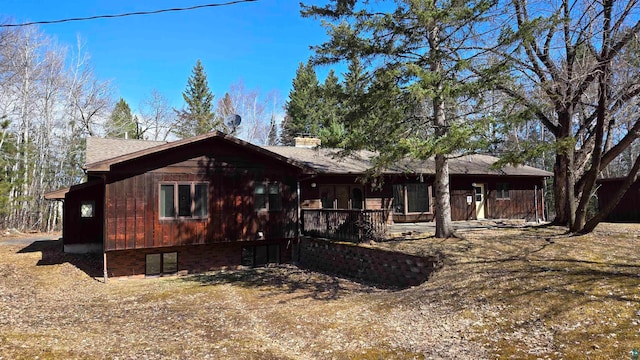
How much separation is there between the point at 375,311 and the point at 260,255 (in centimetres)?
806

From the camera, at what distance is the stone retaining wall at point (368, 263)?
10461 millimetres

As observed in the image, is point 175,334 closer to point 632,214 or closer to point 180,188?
point 180,188

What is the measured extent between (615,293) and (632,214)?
1601cm

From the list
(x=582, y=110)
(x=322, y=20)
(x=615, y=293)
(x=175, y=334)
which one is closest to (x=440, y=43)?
(x=322, y=20)

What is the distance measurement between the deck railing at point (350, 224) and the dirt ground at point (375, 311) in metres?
1.00

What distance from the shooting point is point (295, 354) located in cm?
633

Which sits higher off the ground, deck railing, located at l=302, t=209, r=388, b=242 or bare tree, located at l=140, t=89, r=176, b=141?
bare tree, located at l=140, t=89, r=176, b=141

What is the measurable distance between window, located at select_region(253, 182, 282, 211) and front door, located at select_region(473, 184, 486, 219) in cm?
1107

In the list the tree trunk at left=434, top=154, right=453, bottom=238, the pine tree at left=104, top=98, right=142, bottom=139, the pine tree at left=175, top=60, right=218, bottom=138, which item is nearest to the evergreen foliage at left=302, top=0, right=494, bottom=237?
the tree trunk at left=434, top=154, right=453, bottom=238

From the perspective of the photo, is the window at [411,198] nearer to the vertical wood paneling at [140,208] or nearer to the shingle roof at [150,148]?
the shingle roof at [150,148]

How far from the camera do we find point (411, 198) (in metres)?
18.9

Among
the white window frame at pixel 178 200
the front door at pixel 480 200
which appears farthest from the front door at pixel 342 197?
the front door at pixel 480 200

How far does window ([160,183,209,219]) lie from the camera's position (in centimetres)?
1315

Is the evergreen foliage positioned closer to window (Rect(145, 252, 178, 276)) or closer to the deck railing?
the deck railing
